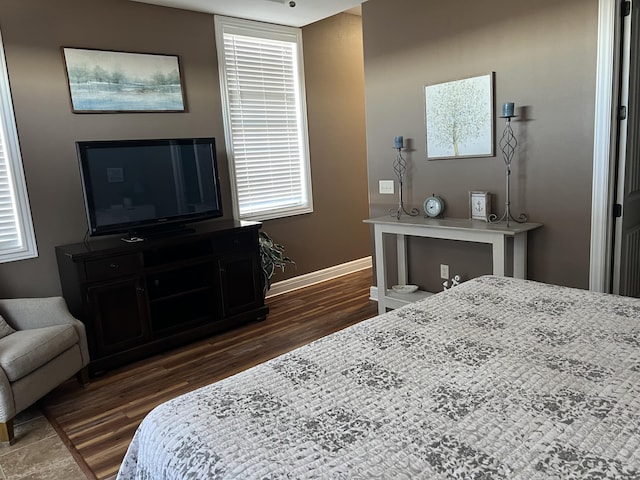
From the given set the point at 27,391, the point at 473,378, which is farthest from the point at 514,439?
the point at 27,391

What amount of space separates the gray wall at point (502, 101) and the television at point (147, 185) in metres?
1.52

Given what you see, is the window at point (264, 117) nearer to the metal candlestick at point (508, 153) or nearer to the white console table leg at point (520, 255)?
the metal candlestick at point (508, 153)

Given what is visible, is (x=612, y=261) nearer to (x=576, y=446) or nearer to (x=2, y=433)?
(x=576, y=446)

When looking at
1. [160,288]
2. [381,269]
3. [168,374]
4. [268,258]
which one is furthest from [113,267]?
[381,269]

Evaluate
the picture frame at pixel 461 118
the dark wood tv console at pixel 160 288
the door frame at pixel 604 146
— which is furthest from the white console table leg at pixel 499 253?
the dark wood tv console at pixel 160 288

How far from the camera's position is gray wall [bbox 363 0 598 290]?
294cm

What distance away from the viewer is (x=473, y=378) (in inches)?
54.0

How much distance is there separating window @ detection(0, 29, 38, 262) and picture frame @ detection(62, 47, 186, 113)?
1.36 ft

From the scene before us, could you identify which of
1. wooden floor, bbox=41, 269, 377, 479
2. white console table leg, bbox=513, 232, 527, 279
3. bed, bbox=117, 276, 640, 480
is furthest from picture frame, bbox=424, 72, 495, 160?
bed, bbox=117, 276, 640, 480

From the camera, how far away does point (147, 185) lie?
349 cm

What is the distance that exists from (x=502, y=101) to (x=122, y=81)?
281cm

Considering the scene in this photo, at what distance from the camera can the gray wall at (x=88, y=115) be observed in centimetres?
323

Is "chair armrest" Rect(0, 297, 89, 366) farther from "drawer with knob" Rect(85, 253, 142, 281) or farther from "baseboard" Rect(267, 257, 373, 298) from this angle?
"baseboard" Rect(267, 257, 373, 298)

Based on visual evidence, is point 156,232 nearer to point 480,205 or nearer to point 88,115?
point 88,115
